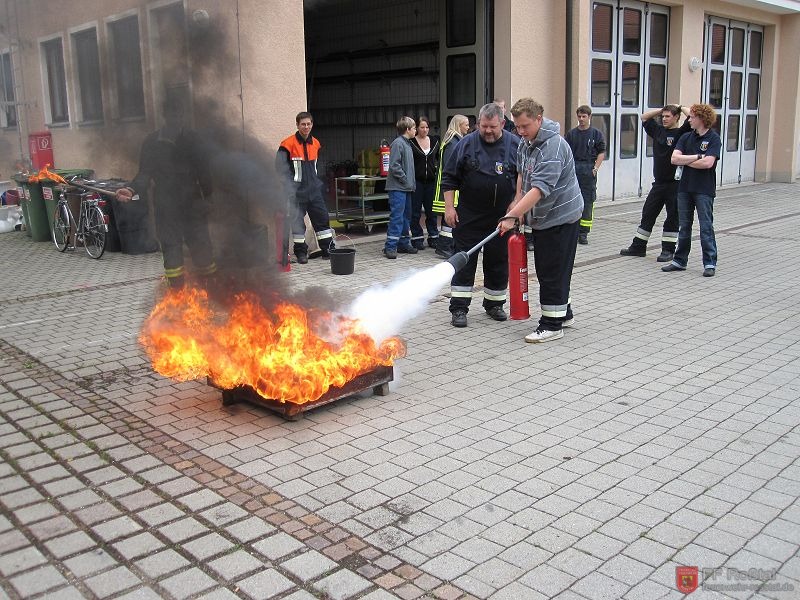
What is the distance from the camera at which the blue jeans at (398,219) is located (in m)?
10.6

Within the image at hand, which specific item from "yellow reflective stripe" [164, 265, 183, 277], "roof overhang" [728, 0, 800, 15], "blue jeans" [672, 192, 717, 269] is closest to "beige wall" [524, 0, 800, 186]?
"roof overhang" [728, 0, 800, 15]

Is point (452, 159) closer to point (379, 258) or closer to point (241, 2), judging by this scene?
point (241, 2)

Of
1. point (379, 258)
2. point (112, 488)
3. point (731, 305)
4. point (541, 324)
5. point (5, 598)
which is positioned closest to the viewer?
point (5, 598)

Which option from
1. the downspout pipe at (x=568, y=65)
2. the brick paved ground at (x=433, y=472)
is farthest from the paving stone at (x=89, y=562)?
the downspout pipe at (x=568, y=65)

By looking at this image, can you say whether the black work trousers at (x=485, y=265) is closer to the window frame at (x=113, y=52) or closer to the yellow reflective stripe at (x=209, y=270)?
the yellow reflective stripe at (x=209, y=270)

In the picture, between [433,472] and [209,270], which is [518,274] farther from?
[433,472]

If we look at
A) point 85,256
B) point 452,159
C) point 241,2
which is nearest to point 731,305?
point 452,159

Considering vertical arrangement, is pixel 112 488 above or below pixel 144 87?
below

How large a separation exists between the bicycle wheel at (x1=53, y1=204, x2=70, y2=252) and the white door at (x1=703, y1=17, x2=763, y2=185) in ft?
49.5

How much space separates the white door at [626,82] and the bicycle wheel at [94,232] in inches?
397

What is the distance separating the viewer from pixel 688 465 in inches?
160

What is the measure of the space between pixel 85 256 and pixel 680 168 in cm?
840

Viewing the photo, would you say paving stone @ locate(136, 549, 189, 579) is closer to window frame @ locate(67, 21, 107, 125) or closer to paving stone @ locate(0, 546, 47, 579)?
paving stone @ locate(0, 546, 47, 579)

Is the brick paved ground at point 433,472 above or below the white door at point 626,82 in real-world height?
below
